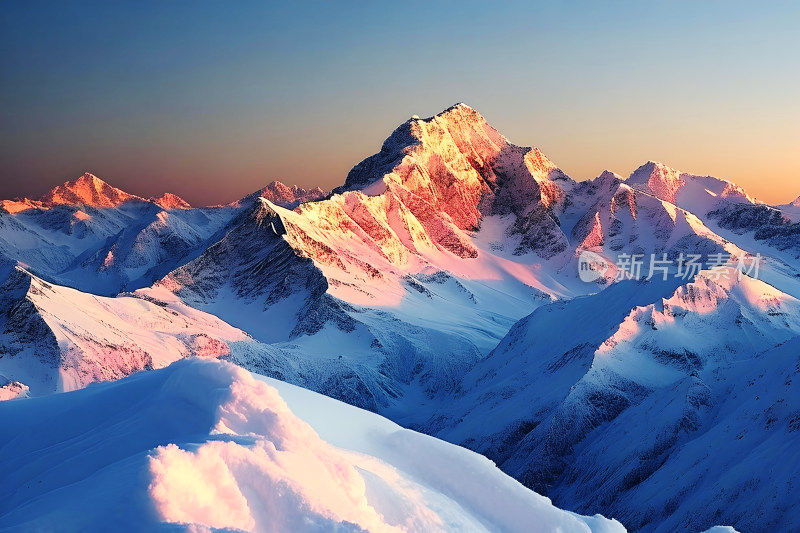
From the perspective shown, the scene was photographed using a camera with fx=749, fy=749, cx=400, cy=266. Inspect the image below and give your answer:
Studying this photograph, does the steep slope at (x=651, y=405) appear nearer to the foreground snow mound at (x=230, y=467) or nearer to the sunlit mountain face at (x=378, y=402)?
the sunlit mountain face at (x=378, y=402)

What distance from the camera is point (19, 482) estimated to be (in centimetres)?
2244

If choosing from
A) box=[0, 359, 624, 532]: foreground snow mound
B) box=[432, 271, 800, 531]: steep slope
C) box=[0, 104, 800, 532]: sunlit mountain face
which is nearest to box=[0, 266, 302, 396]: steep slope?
box=[0, 104, 800, 532]: sunlit mountain face

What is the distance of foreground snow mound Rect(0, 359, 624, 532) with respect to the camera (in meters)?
16.6

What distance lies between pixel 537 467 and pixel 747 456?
2638cm

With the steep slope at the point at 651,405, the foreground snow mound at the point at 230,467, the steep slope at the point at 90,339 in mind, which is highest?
the foreground snow mound at the point at 230,467

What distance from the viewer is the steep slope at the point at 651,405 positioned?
59.7m

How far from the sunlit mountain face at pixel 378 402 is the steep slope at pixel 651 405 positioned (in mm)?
263

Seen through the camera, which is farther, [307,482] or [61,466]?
[61,466]

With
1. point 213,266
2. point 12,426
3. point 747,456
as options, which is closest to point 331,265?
point 213,266

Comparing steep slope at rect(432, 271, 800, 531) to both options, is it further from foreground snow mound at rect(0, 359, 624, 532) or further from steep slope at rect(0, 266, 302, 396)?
steep slope at rect(0, 266, 302, 396)

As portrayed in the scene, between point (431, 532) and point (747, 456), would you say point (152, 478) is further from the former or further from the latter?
point (747, 456)

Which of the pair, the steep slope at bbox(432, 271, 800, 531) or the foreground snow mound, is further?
the steep slope at bbox(432, 271, 800, 531)

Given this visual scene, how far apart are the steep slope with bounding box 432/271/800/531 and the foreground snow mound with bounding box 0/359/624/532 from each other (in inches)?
1349

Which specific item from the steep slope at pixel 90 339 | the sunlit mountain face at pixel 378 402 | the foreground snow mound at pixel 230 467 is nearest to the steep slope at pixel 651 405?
the sunlit mountain face at pixel 378 402
